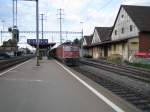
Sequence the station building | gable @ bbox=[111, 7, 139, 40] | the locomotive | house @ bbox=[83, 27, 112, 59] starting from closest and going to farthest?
the locomotive < the station building < gable @ bbox=[111, 7, 139, 40] < house @ bbox=[83, 27, 112, 59]

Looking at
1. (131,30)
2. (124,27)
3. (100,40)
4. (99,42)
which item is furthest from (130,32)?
(100,40)

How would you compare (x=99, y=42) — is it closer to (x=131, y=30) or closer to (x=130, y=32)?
(x=130, y=32)

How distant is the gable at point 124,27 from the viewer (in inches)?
2208

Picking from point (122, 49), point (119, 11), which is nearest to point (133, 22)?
point (122, 49)

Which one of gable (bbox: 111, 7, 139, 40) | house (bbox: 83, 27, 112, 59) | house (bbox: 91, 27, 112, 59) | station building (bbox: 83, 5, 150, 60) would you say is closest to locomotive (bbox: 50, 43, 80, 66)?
station building (bbox: 83, 5, 150, 60)

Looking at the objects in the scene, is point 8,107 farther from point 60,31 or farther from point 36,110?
point 60,31

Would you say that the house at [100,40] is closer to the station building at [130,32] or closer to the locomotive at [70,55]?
the station building at [130,32]

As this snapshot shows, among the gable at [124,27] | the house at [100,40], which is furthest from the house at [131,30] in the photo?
the house at [100,40]

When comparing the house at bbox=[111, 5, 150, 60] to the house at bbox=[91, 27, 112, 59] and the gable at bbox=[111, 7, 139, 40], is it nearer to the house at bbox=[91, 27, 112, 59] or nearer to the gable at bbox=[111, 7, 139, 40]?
the gable at bbox=[111, 7, 139, 40]

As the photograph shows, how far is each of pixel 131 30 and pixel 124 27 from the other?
16.4 ft

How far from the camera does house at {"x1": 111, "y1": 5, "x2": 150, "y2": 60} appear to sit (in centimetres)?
5275

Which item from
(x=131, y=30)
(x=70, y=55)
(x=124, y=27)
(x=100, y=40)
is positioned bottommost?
(x=70, y=55)

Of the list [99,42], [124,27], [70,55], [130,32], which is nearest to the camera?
[70,55]

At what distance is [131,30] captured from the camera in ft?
188
